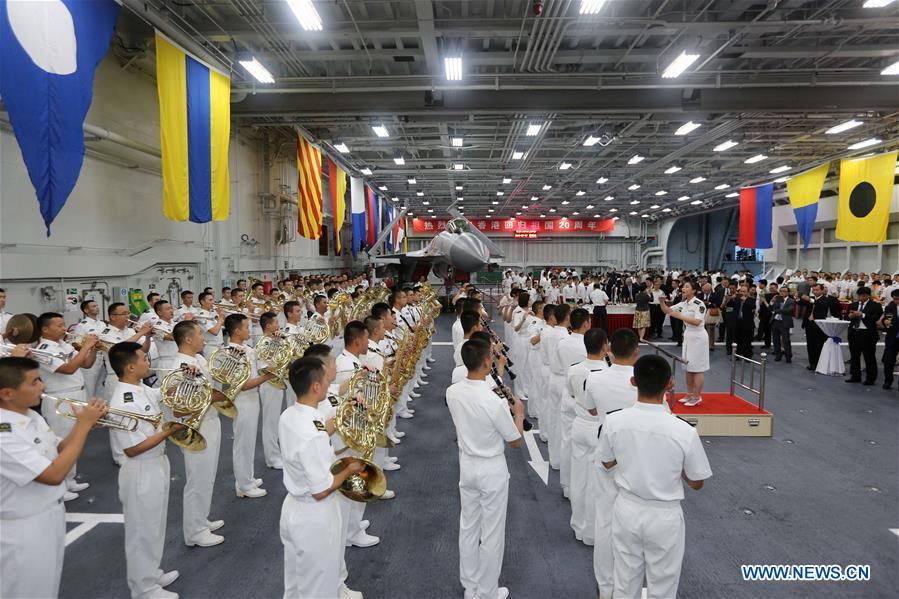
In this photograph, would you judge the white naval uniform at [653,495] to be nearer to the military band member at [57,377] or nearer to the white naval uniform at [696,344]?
the white naval uniform at [696,344]

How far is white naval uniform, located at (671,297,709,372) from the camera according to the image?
779 cm

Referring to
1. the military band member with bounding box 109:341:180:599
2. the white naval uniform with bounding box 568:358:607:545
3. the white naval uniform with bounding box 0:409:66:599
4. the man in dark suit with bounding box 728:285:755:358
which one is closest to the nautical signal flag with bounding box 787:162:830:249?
the man in dark suit with bounding box 728:285:755:358

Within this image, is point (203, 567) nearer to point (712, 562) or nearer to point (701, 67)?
point (712, 562)

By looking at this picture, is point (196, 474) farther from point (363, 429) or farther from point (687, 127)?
point (687, 127)

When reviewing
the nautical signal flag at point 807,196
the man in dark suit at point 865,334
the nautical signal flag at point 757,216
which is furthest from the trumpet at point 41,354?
the nautical signal flag at point 757,216

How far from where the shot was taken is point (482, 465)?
3357 millimetres

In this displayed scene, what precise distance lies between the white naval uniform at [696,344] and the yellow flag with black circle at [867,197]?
13298 millimetres

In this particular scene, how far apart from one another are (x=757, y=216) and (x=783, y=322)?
14.2 metres

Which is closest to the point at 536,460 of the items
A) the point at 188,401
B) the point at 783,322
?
the point at 188,401

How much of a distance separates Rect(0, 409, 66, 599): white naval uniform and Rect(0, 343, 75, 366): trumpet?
108 inches

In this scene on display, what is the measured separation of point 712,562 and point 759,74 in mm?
12321

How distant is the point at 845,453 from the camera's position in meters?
6.35

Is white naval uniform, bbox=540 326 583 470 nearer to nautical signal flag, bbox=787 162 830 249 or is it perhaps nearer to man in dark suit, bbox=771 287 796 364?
man in dark suit, bbox=771 287 796 364

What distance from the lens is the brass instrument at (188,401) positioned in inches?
141
